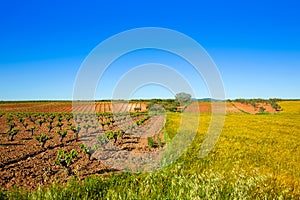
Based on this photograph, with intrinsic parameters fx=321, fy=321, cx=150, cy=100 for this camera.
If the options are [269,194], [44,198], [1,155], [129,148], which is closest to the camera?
[44,198]

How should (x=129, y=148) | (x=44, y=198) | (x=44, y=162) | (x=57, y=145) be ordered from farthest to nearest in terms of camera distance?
(x=57, y=145) < (x=129, y=148) < (x=44, y=162) < (x=44, y=198)

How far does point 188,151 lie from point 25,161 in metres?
6.64

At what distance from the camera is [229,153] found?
11930mm

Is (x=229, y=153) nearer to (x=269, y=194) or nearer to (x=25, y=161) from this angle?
(x=269, y=194)

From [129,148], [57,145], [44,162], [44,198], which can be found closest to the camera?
[44,198]

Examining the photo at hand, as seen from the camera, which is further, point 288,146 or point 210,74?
point 288,146

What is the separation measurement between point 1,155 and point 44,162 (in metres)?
3.27

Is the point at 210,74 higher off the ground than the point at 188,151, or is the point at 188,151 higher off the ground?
the point at 210,74

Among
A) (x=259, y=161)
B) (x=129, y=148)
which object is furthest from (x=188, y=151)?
(x=129, y=148)

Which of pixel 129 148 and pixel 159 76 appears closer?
pixel 159 76

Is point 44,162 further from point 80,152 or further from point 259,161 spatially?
point 259,161

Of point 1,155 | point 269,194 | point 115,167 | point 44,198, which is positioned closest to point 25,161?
point 1,155

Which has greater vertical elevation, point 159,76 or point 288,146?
point 159,76

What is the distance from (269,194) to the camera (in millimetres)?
6188
